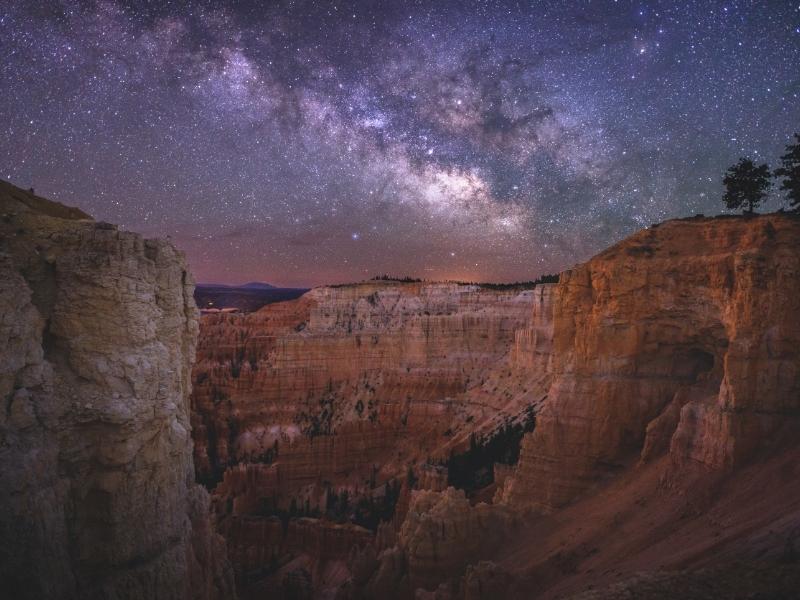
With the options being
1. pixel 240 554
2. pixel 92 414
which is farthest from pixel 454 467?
pixel 92 414

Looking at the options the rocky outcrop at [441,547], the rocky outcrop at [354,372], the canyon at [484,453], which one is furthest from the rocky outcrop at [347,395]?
the rocky outcrop at [441,547]

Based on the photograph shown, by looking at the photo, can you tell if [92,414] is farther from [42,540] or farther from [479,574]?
[479,574]

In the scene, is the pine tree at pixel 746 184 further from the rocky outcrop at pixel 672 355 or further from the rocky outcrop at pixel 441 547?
the rocky outcrop at pixel 441 547

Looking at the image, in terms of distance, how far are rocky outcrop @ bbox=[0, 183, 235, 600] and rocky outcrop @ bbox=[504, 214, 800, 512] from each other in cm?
1397

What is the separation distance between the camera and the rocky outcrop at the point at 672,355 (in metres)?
16.5

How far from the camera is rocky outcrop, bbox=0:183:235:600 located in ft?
32.1

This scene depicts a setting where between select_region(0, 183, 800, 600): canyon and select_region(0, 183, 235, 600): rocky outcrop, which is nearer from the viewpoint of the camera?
select_region(0, 183, 235, 600): rocky outcrop

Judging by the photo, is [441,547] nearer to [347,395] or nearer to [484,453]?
[484,453]

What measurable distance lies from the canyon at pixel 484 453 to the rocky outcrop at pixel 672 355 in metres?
0.07

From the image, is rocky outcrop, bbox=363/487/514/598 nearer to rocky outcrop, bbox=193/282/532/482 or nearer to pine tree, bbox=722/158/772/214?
pine tree, bbox=722/158/772/214

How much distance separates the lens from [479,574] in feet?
54.2

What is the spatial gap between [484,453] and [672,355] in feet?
78.5

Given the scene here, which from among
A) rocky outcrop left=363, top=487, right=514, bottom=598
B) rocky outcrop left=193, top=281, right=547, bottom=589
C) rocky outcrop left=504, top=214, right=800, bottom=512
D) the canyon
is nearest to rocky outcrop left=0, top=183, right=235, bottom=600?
the canyon

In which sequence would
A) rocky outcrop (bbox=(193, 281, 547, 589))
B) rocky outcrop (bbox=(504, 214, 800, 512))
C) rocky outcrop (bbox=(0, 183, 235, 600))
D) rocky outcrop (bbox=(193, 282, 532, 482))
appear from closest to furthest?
rocky outcrop (bbox=(0, 183, 235, 600)) → rocky outcrop (bbox=(504, 214, 800, 512)) → rocky outcrop (bbox=(193, 281, 547, 589)) → rocky outcrop (bbox=(193, 282, 532, 482))
